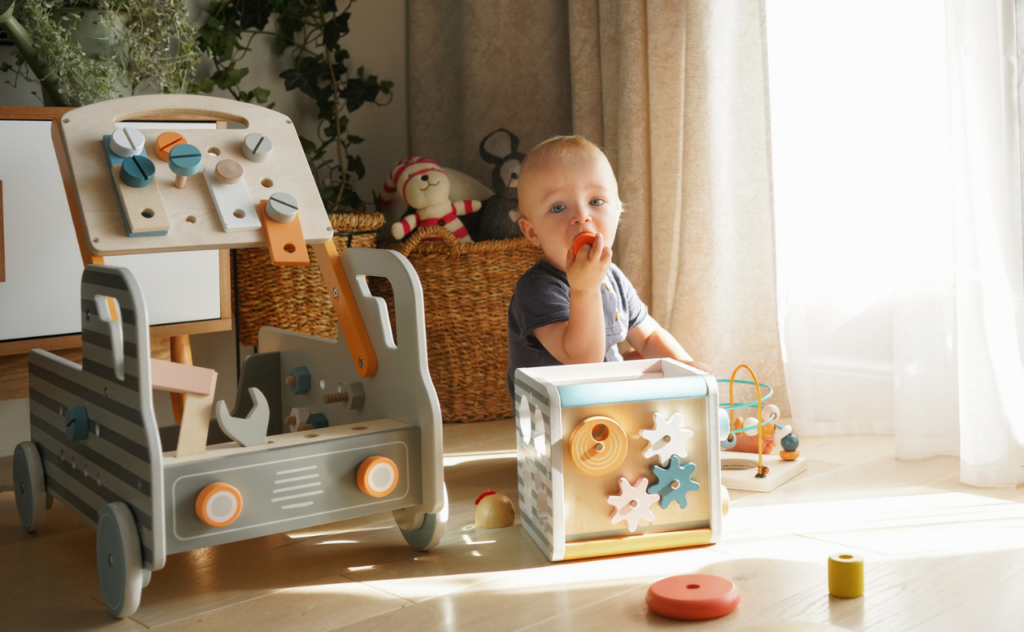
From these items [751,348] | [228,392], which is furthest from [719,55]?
[228,392]

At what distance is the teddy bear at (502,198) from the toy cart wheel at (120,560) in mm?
1044

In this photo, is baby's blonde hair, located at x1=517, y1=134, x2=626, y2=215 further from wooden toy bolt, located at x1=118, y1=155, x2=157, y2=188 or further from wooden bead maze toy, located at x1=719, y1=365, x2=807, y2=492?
wooden toy bolt, located at x1=118, y1=155, x2=157, y2=188

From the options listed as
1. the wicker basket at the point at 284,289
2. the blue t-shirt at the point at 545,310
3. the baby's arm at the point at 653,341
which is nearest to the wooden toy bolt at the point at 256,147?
the blue t-shirt at the point at 545,310

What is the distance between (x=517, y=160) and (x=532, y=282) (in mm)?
574

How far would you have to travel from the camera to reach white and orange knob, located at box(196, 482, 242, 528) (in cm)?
92

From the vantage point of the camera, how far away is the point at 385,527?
1.19m

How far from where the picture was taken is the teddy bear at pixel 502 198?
5.97 feet

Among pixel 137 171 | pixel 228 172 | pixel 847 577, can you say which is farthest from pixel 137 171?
pixel 847 577

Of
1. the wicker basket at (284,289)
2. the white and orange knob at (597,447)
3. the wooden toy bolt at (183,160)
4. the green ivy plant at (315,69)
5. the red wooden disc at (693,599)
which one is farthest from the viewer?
the green ivy plant at (315,69)

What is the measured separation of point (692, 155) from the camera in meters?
1.68

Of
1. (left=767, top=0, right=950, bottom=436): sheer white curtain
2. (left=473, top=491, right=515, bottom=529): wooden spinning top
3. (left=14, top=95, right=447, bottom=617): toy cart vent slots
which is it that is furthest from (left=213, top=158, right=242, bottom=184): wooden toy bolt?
(left=767, top=0, right=950, bottom=436): sheer white curtain

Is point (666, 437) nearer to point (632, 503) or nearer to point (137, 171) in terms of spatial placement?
point (632, 503)

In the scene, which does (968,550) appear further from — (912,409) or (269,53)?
(269,53)

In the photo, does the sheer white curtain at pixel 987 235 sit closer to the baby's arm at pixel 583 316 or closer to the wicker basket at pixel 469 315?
the baby's arm at pixel 583 316
